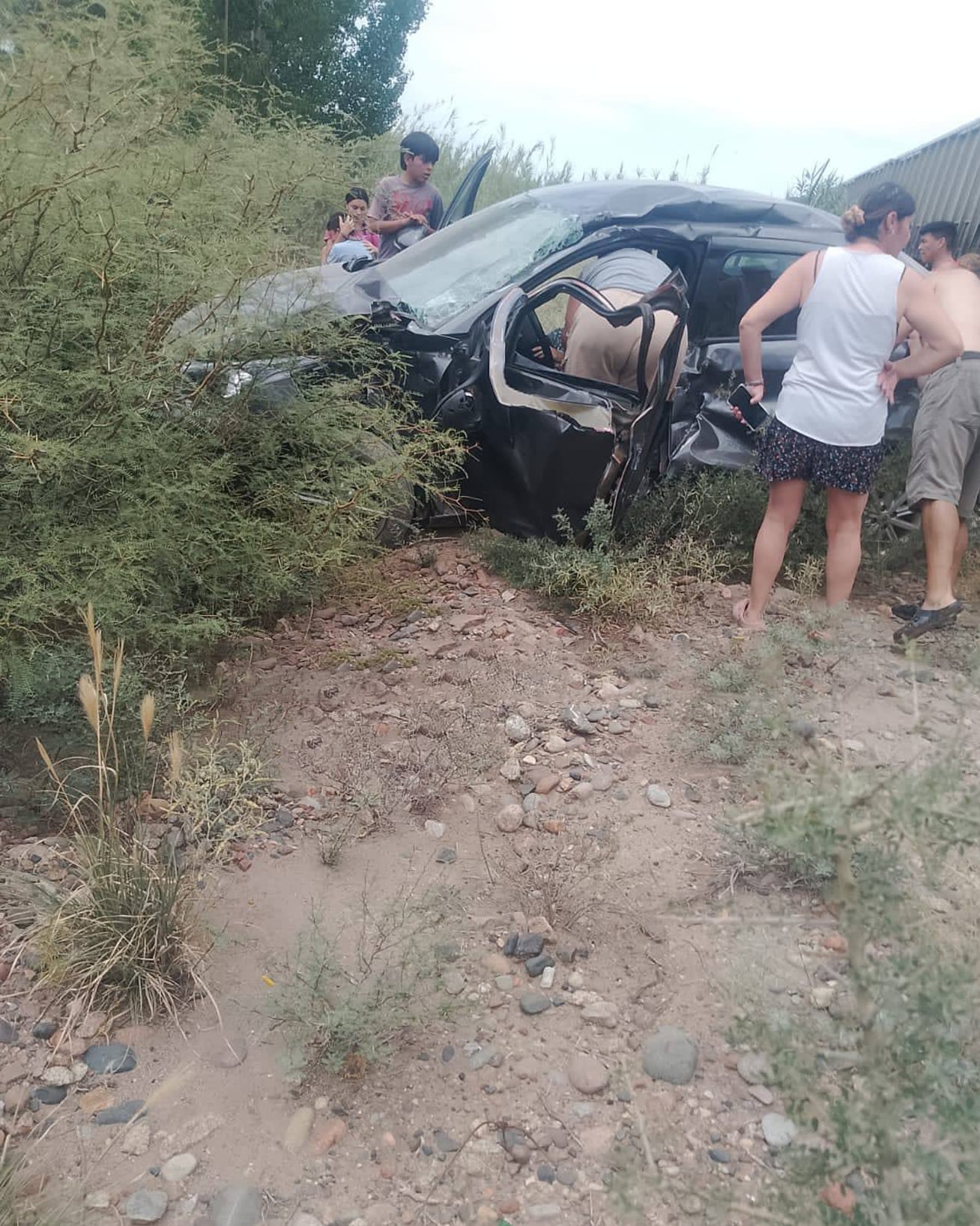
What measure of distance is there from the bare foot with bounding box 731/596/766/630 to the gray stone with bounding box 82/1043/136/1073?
10.4 feet

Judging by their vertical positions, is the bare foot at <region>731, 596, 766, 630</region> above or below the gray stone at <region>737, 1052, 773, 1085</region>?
above

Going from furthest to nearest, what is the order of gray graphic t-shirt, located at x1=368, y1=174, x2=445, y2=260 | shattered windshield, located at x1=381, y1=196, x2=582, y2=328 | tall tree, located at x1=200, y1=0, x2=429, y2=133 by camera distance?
tall tree, located at x1=200, y1=0, x2=429, y2=133 → gray graphic t-shirt, located at x1=368, y1=174, x2=445, y2=260 → shattered windshield, located at x1=381, y1=196, x2=582, y2=328

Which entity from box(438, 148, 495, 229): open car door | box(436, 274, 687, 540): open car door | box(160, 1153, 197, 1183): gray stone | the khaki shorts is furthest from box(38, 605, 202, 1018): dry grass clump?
box(438, 148, 495, 229): open car door

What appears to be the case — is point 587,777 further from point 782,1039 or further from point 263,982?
point 782,1039

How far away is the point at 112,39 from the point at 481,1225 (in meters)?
4.00

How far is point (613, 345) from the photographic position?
468 cm

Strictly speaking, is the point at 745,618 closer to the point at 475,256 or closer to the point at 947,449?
the point at 947,449

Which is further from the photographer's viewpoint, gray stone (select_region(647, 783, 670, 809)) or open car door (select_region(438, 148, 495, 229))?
open car door (select_region(438, 148, 495, 229))

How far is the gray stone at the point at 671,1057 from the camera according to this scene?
6.80 feet

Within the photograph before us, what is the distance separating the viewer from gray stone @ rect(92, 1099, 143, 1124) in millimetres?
1954

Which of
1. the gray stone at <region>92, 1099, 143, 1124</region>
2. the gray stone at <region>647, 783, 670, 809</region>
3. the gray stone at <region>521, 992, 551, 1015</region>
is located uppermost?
the gray stone at <region>647, 783, 670, 809</region>

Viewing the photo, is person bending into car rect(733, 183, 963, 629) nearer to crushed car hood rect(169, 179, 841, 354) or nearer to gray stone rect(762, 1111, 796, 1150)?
crushed car hood rect(169, 179, 841, 354)

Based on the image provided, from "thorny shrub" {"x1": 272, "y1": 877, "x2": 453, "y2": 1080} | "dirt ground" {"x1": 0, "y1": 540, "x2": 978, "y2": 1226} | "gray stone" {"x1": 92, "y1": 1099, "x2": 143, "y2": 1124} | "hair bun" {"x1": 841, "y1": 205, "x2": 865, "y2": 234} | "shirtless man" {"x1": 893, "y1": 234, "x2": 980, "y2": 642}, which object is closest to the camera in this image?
"dirt ground" {"x1": 0, "y1": 540, "x2": 978, "y2": 1226}

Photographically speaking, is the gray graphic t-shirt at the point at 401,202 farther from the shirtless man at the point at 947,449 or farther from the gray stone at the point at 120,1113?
the gray stone at the point at 120,1113
